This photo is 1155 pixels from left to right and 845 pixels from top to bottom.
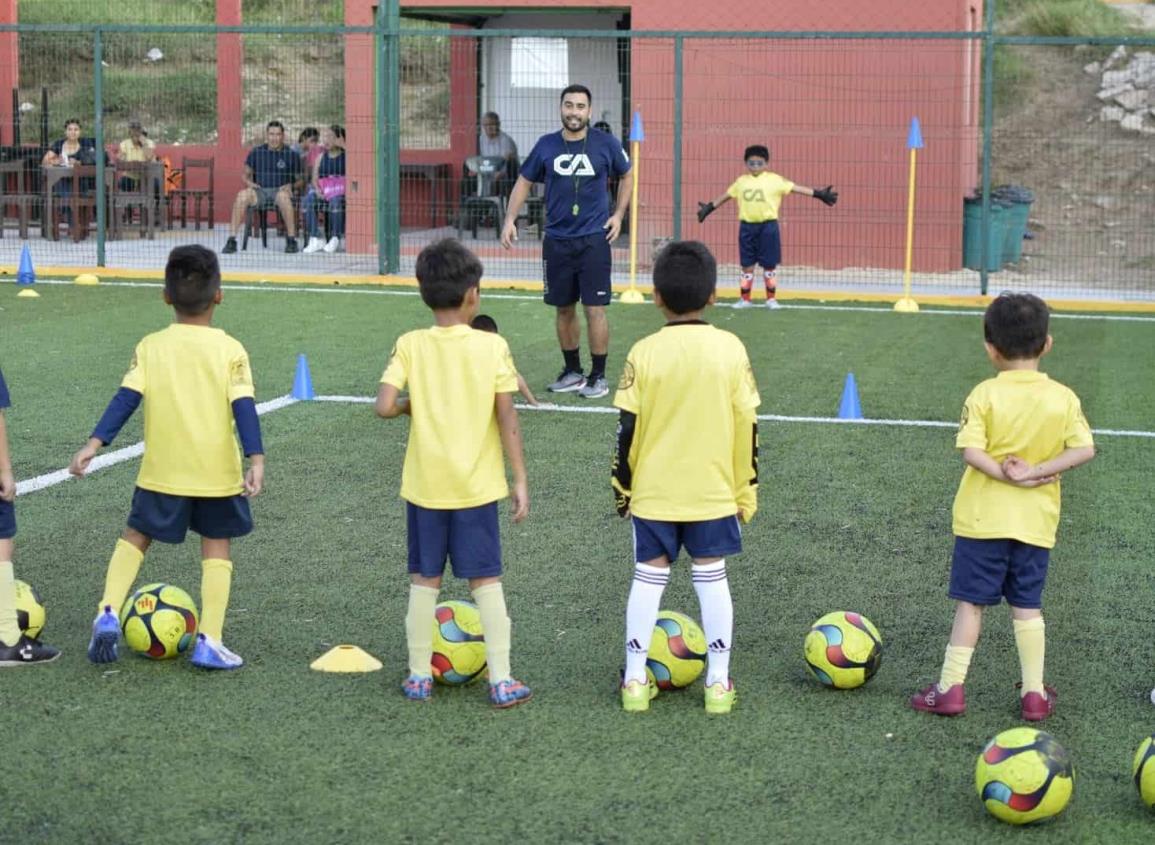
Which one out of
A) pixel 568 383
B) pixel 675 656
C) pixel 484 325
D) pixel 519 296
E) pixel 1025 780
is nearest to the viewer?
pixel 1025 780

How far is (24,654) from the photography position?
563 cm

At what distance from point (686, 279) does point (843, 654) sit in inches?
50.1

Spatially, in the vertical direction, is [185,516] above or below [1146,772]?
above

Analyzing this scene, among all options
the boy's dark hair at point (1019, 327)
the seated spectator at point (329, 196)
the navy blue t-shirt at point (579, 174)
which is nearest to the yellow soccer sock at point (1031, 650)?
the boy's dark hair at point (1019, 327)

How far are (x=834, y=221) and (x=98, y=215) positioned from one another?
8215mm

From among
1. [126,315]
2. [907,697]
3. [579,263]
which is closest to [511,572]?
[907,697]

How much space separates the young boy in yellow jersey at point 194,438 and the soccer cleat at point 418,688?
2.15 ft

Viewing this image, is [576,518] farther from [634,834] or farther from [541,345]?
[541,345]

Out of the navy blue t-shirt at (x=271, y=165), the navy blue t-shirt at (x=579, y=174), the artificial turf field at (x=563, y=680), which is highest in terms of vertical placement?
the navy blue t-shirt at (x=271, y=165)

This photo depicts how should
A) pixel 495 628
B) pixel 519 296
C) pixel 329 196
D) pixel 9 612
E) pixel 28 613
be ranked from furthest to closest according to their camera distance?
pixel 329 196 < pixel 519 296 < pixel 28 613 < pixel 9 612 < pixel 495 628

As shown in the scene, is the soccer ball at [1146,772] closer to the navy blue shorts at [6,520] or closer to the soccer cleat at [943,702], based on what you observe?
the soccer cleat at [943,702]

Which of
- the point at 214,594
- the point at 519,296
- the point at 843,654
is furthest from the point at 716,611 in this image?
the point at 519,296

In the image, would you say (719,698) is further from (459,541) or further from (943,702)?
(459,541)

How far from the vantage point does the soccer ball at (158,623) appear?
18.6 ft
